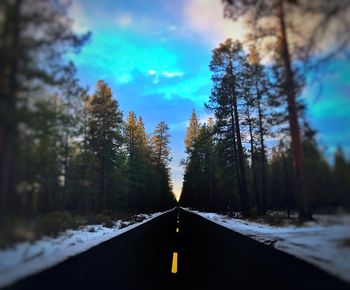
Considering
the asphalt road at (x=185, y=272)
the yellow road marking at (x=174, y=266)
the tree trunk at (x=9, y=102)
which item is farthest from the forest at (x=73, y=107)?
the yellow road marking at (x=174, y=266)

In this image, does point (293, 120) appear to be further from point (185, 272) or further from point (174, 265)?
point (174, 265)

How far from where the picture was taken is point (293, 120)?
4.54 meters

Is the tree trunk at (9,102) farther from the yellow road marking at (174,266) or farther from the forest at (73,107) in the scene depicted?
the yellow road marking at (174,266)

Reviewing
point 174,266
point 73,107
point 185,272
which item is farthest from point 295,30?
point 174,266

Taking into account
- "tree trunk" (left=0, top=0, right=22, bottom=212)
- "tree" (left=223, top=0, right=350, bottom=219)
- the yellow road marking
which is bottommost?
the yellow road marking

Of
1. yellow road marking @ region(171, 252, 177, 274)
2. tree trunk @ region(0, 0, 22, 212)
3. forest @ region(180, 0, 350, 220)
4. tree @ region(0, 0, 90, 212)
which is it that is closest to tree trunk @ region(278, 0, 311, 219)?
forest @ region(180, 0, 350, 220)

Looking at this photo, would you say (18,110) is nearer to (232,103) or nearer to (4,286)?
(4,286)

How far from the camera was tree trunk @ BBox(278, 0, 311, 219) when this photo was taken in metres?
4.48

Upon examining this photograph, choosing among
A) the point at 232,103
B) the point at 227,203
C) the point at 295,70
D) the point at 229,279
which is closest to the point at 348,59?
the point at 295,70

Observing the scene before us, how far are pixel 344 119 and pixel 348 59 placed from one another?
0.59m

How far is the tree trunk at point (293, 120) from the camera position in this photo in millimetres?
4480

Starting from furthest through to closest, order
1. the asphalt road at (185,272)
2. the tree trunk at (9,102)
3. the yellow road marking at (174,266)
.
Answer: the yellow road marking at (174,266) → the asphalt road at (185,272) → the tree trunk at (9,102)

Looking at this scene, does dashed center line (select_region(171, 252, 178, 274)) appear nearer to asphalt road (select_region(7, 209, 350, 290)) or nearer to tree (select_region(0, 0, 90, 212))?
asphalt road (select_region(7, 209, 350, 290))

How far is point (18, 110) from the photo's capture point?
3473 millimetres
